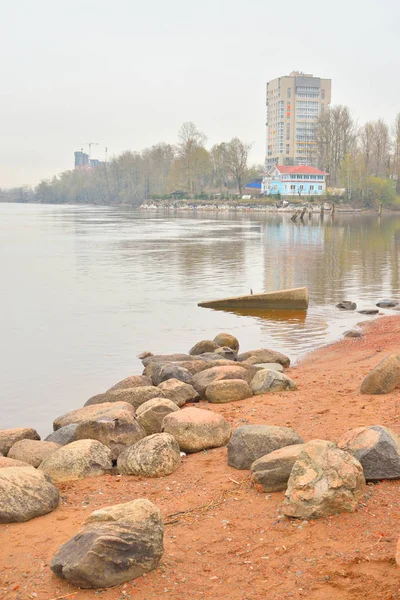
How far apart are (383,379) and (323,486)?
4618 millimetres

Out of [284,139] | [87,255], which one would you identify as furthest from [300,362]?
[284,139]

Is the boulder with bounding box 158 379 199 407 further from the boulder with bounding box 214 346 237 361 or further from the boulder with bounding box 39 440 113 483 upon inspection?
the boulder with bounding box 214 346 237 361

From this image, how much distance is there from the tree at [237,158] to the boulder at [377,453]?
145872 mm

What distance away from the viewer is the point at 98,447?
8.45 meters

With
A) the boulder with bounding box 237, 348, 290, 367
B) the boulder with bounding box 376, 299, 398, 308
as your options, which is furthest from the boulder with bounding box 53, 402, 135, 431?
the boulder with bounding box 376, 299, 398, 308

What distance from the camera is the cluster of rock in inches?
245

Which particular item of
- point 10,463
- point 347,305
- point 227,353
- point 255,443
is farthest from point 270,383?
point 347,305

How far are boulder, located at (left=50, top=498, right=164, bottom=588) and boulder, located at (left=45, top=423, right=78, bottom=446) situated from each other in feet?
12.8

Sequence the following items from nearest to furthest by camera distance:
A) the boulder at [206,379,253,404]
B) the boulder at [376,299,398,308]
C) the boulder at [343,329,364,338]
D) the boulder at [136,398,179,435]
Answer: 1. the boulder at [136,398,179,435]
2. the boulder at [206,379,253,404]
3. the boulder at [343,329,364,338]
4. the boulder at [376,299,398,308]

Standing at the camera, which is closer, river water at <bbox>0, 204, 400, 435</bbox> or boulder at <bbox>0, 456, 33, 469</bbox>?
boulder at <bbox>0, 456, 33, 469</bbox>

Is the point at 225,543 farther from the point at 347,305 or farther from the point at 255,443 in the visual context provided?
the point at 347,305

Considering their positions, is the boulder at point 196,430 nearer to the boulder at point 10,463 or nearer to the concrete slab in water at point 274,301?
the boulder at point 10,463

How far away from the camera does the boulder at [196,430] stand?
8.71 m

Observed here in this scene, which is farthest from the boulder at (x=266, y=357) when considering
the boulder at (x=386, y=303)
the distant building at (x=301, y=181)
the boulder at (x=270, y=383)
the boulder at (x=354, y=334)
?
the distant building at (x=301, y=181)
